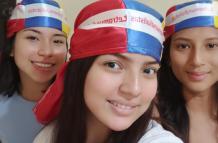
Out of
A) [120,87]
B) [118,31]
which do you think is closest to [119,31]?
[118,31]

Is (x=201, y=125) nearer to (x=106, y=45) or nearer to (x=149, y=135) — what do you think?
(x=149, y=135)

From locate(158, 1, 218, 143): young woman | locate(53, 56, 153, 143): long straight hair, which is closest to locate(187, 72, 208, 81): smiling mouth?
locate(158, 1, 218, 143): young woman

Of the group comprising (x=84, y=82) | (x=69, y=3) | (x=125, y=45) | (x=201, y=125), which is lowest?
(x=201, y=125)

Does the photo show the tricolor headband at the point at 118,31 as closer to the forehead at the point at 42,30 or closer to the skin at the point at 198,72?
the skin at the point at 198,72

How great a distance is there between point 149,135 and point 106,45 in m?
Result: 0.29

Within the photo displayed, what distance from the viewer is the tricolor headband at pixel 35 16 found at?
4.68 ft

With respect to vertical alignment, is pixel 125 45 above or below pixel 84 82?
above

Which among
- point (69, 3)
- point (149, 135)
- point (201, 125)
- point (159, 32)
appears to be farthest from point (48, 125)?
point (69, 3)

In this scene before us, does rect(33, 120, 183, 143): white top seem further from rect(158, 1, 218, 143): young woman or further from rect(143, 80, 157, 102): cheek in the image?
rect(158, 1, 218, 143): young woman

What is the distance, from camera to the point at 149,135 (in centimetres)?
94

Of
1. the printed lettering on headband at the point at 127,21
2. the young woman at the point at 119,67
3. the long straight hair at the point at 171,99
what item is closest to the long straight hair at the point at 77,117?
the young woman at the point at 119,67

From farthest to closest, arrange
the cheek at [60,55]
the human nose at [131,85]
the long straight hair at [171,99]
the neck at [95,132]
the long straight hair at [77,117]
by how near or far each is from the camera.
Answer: the cheek at [60,55] → the long straight hair at [171,99] → the neck at [95,132] → the long straight hair at [77,117] → the human nose at [131,85]

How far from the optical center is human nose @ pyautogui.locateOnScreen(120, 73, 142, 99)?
33.9 inches

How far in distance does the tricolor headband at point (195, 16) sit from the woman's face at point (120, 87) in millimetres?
413
